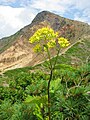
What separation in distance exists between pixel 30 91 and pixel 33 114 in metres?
0.64

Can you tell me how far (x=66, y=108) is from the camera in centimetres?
497

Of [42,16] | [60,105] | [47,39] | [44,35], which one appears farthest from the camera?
[42,16]

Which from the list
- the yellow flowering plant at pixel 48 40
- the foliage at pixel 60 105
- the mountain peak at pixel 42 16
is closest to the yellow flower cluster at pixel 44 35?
the yellow flowering plant at pixel 48 40

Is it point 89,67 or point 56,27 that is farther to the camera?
point 56,27

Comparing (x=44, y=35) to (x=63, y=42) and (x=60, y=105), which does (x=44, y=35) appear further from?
(x=60, y=105)

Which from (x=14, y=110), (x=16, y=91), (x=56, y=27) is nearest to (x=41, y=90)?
(x=14, y=110)

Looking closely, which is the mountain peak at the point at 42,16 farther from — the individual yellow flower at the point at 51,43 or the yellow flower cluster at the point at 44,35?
the individual yellow flower at the point at 51,43

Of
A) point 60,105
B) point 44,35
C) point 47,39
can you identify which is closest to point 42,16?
point 60,105

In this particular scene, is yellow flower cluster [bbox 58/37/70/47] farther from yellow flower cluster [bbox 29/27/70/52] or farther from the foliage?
the foliage

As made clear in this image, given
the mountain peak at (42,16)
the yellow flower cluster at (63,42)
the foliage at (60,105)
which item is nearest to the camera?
the yellow flower cluster at (63,42)

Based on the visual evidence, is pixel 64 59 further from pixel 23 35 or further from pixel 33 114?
pixel 23 35

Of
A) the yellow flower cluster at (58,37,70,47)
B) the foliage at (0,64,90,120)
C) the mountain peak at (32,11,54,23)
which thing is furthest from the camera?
the mountain peak at (32,11,54,23)

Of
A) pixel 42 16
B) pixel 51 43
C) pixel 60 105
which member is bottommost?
pixel 60 105

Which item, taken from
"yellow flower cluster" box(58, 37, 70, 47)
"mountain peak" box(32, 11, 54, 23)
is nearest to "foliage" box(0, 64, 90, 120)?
"yellow flower cluster" box(58, 37, 70, 47)
